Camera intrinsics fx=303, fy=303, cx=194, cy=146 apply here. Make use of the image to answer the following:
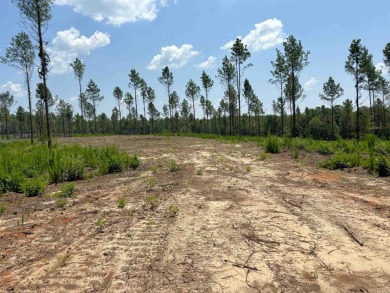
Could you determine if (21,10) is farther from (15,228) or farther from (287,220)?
(287,220)

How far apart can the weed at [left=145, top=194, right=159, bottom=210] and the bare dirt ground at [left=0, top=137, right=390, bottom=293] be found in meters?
0.08

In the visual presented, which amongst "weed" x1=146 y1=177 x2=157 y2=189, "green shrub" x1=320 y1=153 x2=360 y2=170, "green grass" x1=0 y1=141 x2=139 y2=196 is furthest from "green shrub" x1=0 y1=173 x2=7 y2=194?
"green shrub" x1=320 y1=153 x2=360 y2=170

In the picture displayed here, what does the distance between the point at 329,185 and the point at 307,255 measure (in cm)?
464

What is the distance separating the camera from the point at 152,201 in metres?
6.84

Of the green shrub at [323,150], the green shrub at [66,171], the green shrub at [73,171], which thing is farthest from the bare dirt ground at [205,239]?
the green shrub at [323,150]

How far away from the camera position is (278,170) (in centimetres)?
1048

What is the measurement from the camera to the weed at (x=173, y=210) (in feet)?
19.2

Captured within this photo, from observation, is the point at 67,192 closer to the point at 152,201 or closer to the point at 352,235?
the point at 152,201

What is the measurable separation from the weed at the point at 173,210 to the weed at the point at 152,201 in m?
0.38

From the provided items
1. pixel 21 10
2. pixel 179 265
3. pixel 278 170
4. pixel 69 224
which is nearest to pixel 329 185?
pixel 278 170

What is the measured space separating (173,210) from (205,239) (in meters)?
1.59

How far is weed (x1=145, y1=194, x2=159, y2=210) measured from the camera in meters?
6.49

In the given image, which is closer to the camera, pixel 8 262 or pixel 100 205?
pixel 8 262

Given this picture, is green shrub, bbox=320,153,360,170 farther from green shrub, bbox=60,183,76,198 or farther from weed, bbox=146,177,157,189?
green shrub, bbox=60,183,76,198
